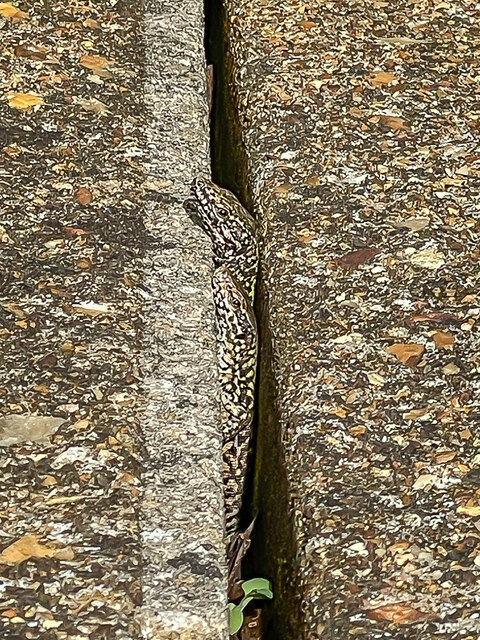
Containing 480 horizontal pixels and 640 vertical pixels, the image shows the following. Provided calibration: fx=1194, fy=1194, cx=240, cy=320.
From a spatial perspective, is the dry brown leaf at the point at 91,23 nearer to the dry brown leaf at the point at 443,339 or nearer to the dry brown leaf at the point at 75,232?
the dry brown leaf at the point at 75,232

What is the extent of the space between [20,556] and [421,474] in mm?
626

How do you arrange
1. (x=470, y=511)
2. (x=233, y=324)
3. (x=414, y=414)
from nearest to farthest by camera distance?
1. (x=470, y=511)
2. (x=414, y=414)
3. (x=233, y=324)

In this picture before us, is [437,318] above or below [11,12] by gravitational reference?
below

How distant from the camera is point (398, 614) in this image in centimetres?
168

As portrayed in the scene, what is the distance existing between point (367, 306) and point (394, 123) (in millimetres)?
536

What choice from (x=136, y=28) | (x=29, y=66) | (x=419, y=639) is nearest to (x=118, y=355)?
(x=419, y=639)

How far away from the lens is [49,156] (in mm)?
2338

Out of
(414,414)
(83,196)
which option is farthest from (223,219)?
(414,414)

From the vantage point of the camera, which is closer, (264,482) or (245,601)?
(245,601)

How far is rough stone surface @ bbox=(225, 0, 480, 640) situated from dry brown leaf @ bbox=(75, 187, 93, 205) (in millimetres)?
341

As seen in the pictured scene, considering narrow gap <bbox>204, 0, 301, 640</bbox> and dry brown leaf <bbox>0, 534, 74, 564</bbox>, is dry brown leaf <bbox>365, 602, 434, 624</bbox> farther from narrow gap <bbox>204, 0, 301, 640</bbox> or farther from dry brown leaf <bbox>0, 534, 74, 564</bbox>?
dry brown leaf <bbox>0, 534, 74, 564</bbox>

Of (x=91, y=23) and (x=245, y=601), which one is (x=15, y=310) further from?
(x=91, y=23)

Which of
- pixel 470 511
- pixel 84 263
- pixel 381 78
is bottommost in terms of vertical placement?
pixel 470 511

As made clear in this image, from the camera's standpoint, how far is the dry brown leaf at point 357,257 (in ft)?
7.26
